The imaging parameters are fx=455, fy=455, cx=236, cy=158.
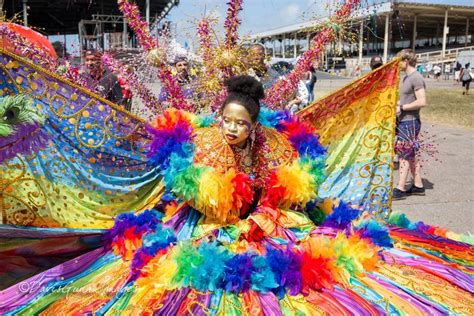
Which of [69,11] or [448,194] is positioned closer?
[448,194]

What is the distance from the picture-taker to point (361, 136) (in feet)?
10.6

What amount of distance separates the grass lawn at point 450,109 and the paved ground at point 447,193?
153 inches

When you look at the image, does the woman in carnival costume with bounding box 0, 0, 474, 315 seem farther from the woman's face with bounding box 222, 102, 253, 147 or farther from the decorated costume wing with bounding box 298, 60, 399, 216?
the decorated costume wing with bounding box 298, 60, 399, 216

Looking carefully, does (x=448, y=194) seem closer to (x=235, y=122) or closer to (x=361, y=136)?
(x=361, y=136)

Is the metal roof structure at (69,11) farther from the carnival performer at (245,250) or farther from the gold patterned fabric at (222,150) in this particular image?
the carnival performer at (245,250)

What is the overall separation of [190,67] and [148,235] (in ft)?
3.65

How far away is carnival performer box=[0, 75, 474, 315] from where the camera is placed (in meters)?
2.18

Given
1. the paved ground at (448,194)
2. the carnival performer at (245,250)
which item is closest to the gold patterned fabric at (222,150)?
the carnival performer at (245,250)

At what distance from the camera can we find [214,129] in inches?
105

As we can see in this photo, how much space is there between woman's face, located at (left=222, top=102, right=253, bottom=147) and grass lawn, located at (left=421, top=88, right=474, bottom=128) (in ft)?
34.2

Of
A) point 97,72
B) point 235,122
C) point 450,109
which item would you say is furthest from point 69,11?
point 450,109

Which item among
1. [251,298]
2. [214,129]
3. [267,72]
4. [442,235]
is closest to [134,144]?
[214,129]

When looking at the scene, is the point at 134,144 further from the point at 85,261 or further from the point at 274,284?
the point at 274,284

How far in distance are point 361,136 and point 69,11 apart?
221 inches
